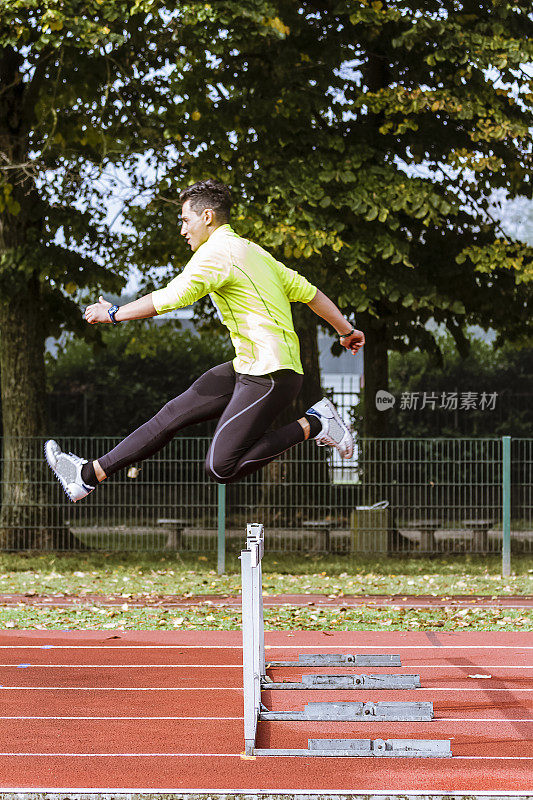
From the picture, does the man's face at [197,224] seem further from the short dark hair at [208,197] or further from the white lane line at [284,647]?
the white lane line at [284,647]

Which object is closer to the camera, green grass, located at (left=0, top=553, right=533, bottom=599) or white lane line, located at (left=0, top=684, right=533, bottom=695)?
white lane line, located at (left=0, top=684, right=533, bottom=695)

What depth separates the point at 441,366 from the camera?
1938 cm

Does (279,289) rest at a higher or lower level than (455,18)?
lower

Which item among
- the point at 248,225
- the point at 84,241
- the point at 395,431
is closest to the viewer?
the point at 248,225

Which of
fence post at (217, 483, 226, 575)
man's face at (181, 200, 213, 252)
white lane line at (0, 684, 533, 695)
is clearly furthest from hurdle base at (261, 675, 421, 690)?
fence post at (217, 483, 226, 575)

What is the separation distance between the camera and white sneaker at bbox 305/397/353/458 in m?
5.81

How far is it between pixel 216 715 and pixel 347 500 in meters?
8.31

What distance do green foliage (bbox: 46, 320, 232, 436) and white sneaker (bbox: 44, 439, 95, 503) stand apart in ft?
53.2

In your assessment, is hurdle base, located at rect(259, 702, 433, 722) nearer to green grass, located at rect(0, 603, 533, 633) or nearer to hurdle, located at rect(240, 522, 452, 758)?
hurdle, located at rect(240, 522, 452, 758)

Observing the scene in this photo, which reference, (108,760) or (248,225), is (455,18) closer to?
(248,225)

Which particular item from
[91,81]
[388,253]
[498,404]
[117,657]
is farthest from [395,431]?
[117,657]

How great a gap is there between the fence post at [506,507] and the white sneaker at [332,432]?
29.9 ft

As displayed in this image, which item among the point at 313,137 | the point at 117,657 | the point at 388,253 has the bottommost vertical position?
the point at 117,657

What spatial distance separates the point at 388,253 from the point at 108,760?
32.4 ft
